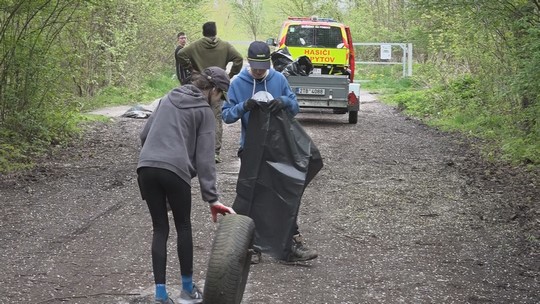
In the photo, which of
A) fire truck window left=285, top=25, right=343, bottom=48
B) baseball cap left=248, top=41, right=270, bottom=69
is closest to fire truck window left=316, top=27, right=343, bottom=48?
fire truck window left=285, top=25, right=343, bottom=48

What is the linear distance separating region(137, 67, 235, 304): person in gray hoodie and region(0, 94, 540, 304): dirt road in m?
0.46

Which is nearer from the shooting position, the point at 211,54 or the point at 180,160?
the point at 180,160

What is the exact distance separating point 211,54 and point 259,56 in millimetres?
4867

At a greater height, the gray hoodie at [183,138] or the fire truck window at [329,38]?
the fire truck window at [329,38]

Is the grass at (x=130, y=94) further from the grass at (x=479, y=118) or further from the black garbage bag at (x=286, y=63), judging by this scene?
the black garbage bag at (x=286, y=63)

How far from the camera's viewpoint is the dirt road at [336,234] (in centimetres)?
588

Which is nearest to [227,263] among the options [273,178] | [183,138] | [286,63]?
[183,138]

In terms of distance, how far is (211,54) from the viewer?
444 inches

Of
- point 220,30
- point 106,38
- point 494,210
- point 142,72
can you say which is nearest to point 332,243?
point 494,210

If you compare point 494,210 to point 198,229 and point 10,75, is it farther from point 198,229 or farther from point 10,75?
point 10,75

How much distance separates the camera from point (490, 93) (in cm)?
1634

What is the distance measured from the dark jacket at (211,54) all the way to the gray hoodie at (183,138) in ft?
19.5

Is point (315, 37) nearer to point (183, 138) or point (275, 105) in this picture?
point (275, 105)

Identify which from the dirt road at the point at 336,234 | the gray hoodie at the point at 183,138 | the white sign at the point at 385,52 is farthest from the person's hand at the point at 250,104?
the white sign at the point at 385,52
